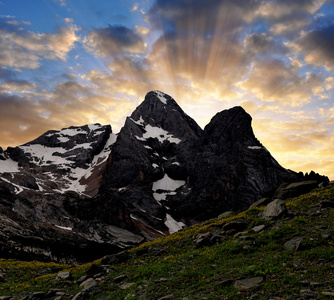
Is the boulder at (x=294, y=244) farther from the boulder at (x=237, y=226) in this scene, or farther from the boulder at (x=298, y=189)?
the boulder at (x=298, y=189)

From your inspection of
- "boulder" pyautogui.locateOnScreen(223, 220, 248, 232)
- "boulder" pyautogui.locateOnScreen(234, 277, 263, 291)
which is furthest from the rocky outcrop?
"boulder" pyautogui.locateOnScreen(234, 277, 263, 291)

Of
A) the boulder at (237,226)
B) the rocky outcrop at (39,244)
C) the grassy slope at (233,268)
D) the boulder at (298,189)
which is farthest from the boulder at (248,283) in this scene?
the rocky outcrop at (39,244)

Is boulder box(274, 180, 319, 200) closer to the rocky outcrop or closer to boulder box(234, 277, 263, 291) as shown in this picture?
boulder box(234, 277, 263, 291)

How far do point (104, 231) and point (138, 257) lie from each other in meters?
114

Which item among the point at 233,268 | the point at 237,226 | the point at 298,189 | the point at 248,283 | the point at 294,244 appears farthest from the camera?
the point at 298,189

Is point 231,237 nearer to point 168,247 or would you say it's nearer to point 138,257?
point 168,247

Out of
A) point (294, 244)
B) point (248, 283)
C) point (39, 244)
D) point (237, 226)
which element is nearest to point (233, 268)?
point (248, 283)

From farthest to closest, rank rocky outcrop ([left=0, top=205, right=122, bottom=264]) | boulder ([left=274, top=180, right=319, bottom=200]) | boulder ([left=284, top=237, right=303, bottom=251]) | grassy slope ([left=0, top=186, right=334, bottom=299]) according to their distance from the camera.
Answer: rocky outcrop ([left=0, top=205, right=122, bottom=264]) < boulder ([left=274, top=180, right=319, bottom=200]) < boulder ([left=284, top=237, right=303, bottom=251]) < grassy slope ([left=0, top=186, right=334, bottom=299])

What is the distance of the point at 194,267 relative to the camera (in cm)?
1706

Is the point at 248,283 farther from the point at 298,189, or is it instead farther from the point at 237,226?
the point at 298,189

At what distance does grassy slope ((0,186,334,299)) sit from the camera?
11.9m

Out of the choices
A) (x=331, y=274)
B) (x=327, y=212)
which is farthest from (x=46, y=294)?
(x=327, y=212)

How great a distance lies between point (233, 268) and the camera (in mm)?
15375

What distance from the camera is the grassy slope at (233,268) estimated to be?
11879mm
